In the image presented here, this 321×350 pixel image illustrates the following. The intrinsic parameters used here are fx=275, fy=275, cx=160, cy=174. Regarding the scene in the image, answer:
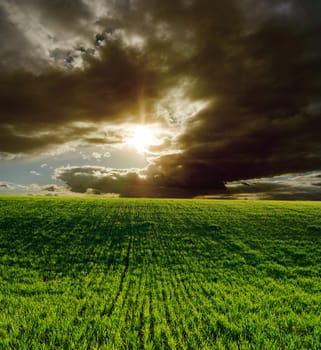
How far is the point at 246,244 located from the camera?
2764 centimetres

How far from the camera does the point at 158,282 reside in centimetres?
1827

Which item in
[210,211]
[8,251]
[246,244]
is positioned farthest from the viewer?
[210,211]

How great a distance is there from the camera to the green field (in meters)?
11.4

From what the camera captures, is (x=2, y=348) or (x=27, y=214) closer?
(x=2, y=348)

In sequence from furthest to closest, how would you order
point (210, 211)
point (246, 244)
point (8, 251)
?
point (210, 211)
point (246, 244)
point (8, 251)

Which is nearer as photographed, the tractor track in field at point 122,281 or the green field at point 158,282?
the green field at point 158,282

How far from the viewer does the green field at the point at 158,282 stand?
1142 centimetres

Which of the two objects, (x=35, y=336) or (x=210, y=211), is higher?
(x=210, y=211)

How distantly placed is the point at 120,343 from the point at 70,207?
121ft

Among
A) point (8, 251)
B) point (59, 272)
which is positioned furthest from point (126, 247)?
point (8, 251)

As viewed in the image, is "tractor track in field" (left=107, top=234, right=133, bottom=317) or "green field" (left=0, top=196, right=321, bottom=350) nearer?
"green field" (left=0, top=196, right=321, bottom=350)

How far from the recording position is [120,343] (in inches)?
424

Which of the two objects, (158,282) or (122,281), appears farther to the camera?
(122,281)

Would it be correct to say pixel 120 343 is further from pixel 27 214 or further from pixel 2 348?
pixel 27 214
